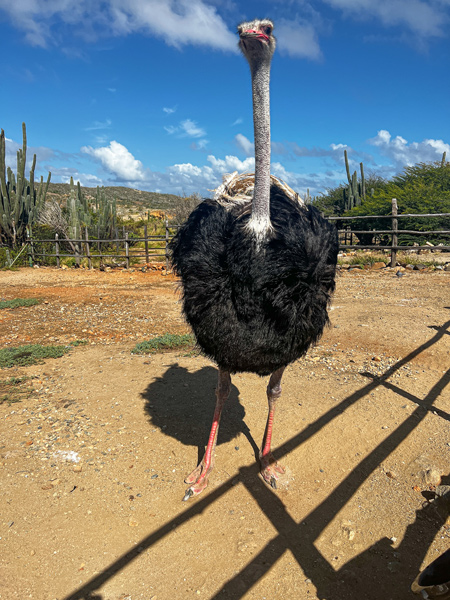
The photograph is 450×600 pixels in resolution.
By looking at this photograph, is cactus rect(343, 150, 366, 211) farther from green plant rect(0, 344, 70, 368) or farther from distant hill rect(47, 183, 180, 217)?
distant hill rect(47, 183, 180, 217)

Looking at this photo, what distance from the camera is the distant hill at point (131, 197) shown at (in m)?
42.4

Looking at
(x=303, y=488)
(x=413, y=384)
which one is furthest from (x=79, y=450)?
(x=413, y=384)

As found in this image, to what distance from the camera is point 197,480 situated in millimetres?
2947

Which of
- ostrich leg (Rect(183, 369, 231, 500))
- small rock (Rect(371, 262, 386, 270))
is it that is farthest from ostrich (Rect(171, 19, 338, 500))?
small rock (Rect(371, 262, 386, 270))

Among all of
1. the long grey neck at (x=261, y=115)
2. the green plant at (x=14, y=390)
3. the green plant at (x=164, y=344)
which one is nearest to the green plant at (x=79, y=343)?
the green plant at (x=164, y=344)

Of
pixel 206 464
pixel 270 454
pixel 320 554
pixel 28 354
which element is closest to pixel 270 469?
pixel 270 454

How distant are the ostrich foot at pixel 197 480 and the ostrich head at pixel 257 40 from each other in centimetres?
253

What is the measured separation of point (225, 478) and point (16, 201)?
52.0 feet

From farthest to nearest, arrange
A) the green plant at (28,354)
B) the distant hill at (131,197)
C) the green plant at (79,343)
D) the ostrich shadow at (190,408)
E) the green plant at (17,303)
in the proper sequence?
the distant hill at (131,197) < the green plant at (17,303) < the green plant at (79,343) < the green plant at (28,354) < the ostrich shadow at (190,408)

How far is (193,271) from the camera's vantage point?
8.21 ft

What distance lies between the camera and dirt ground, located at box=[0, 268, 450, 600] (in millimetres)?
2258

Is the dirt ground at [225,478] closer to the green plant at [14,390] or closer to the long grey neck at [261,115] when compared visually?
the green plant at [14,390]

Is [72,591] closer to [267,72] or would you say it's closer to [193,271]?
[193,271]

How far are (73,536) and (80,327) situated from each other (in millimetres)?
4439
